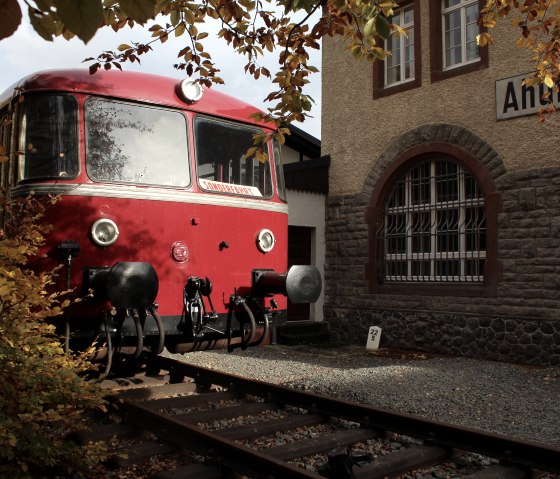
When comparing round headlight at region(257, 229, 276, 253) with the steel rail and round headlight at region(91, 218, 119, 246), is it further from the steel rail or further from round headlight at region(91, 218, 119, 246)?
round headlight at region(91, 218, 119, 246)

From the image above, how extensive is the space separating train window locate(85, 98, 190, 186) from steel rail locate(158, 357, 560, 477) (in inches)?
80.4

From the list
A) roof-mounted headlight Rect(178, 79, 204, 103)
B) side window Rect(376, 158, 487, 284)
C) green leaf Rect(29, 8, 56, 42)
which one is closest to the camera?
green leaf Rect(29, 8, 56, 42)

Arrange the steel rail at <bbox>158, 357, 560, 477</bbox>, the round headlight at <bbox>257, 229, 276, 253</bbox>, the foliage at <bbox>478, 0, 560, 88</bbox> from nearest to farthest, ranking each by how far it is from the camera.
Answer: the steel rail at <bbox>158, 357, 560, 477</bbox>
the foliage at <bbox>478, 0, 560, 88</bbox>
the round headlight at <bbox>257, 229, 276, 253</bbox>

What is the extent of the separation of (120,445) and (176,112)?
3024 millimetres

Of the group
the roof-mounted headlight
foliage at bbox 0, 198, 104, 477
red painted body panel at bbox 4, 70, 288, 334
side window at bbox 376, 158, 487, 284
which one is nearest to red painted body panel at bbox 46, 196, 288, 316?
red painted body panel at bbox 4, 70, 288, 334

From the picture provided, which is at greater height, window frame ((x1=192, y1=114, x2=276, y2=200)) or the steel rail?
window frame ((x1=192, y1=114, x2=276, y2=200))

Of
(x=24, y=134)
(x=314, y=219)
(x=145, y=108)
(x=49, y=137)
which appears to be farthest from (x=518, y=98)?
(x=24, y=134)

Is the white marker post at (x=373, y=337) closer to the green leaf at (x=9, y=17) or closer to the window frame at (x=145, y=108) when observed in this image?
the window frame at (x=145, y=108)

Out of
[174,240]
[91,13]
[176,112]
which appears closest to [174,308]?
[174,240]

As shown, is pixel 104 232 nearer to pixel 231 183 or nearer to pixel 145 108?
pixel 145 108

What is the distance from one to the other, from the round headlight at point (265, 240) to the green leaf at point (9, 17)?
4602mm

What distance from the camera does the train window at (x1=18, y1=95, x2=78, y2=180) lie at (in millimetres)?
A: 4988

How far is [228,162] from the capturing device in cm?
603

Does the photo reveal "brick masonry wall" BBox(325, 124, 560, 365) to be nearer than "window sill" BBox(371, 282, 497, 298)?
Yes
